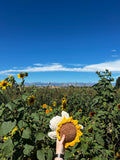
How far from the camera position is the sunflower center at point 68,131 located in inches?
39.6


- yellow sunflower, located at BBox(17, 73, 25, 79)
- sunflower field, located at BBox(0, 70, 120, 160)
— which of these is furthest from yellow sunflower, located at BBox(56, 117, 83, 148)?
yellow sunflower, located at BBox(17, 73, 25, 79)

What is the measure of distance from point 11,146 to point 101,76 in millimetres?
2057

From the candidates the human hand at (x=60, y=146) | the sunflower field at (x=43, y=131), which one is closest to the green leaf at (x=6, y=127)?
the sunflower field at (x=43, y=131)

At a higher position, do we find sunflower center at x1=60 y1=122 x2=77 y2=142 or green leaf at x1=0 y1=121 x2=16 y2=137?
sunflower center at x1=60 y1=122 x2=77 y2=142

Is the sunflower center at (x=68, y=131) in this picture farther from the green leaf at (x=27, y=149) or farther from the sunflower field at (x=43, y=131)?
the green leaf at (x=27, y=149)

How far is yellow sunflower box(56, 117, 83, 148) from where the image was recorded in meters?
1.01

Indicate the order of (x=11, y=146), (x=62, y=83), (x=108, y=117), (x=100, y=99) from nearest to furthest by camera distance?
(x=11, y=146)
(x=108, y=117)
(x=100, y=99)
(x=62, y=83)

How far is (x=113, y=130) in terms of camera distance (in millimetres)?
2291

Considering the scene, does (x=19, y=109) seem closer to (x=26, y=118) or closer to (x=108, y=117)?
(x=26, y=118)

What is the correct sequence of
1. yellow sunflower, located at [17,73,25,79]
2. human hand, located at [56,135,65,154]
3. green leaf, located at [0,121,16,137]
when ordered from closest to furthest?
human hand, located at [56,135,65,154] < green leaf, located at [0,121,16,137] < yellow sunflower, located at [17,73,25,79]

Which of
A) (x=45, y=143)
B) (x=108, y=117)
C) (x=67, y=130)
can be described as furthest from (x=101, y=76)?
(x=67, y=130)

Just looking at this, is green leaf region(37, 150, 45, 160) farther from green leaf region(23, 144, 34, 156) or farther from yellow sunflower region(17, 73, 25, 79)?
yellow sunflower region(17, 73, 25, 79)

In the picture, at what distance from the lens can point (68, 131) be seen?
101 cm

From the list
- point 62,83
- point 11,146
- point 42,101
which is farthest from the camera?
point 62,83
